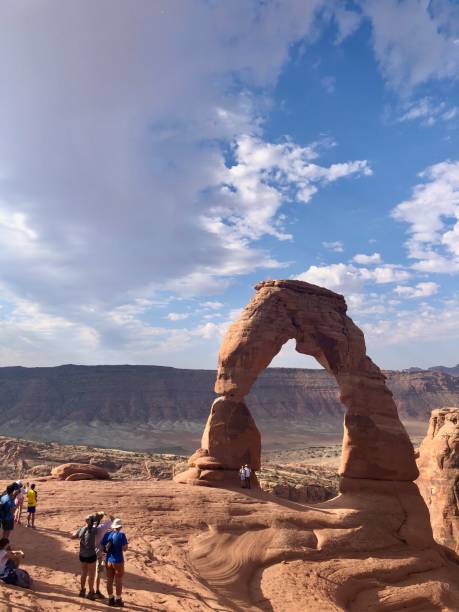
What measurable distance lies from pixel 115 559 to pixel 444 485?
1779 centimetres

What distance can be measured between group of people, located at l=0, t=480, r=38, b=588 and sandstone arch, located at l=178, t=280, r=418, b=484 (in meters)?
6.62

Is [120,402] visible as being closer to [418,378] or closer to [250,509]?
[418,378]

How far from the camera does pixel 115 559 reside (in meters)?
9.25

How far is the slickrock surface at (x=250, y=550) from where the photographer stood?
11.2 metres

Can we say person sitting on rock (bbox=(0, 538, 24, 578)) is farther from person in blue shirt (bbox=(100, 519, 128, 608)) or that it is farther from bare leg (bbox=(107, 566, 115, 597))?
bare leg (bbox=(107, 566, 115, 597))

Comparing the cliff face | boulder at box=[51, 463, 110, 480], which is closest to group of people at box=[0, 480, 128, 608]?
boulder at box=[51, 463, 110, 480]

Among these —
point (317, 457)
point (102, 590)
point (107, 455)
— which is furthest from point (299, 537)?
point (317, 457)

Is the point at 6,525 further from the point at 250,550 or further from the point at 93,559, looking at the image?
the point at 250,550

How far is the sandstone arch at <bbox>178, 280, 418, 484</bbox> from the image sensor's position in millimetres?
19391

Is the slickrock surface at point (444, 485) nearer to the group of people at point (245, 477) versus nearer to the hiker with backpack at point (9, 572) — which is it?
the group of people at point (245, 477)

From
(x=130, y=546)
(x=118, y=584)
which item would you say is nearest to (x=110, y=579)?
(x=118, y=584)

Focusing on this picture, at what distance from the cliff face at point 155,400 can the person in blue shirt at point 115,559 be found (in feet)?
250

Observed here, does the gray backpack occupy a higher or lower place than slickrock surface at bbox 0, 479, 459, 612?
higher

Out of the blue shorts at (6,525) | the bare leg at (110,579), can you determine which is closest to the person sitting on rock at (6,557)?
the blue shorts at (6,525)
